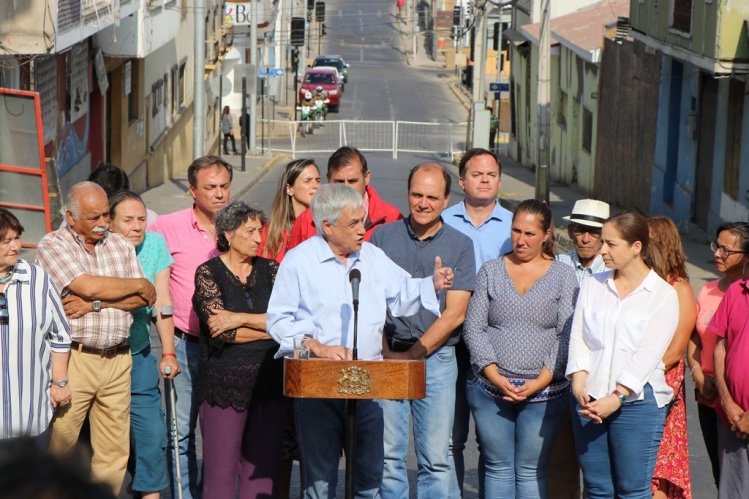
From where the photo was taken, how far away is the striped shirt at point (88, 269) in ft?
22.0

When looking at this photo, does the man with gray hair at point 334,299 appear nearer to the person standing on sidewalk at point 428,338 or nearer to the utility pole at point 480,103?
the person standing on sidewalk at point 428,338

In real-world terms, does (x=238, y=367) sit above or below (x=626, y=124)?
above

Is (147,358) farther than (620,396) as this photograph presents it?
Yes

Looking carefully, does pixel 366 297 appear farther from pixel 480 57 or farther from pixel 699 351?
pixel 480 57

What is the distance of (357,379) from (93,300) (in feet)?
6.34

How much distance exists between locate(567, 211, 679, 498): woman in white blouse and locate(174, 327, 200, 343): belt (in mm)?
2148

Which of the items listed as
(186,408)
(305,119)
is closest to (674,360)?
(186,408)

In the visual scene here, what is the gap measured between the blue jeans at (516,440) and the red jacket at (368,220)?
1.22 metres

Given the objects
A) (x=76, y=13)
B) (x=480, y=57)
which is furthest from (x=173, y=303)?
(x=480, y=57)

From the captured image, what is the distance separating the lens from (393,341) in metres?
6.83

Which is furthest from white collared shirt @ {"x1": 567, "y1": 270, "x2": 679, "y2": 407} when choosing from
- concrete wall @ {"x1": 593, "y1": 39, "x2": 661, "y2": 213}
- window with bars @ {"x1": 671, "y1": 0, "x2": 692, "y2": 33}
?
concrete wall @ {"x1": 593, "y1": 39, "x2": 661, "y2": 213}

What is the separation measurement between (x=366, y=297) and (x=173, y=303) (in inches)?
66.1

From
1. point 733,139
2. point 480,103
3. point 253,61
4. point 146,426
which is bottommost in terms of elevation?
point 480,103

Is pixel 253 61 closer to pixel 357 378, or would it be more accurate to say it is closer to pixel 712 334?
pixel 712 334
